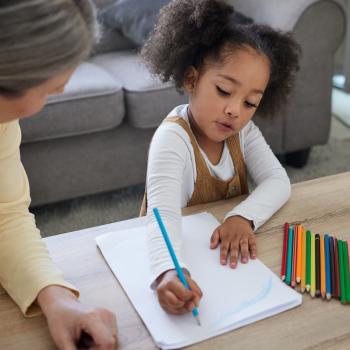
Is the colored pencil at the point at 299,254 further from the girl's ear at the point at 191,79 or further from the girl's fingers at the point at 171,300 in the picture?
the girl's ear at the point at 191,79

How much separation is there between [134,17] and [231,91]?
1.09 metres

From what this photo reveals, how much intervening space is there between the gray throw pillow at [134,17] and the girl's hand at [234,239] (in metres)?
1.22

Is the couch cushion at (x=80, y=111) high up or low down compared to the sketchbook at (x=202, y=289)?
down

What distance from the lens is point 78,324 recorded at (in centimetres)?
64

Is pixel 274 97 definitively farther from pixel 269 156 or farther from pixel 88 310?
pixel 88 310

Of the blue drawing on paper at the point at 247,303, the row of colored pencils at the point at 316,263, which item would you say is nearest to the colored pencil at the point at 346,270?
the row of colored pencils at the point at 316,263

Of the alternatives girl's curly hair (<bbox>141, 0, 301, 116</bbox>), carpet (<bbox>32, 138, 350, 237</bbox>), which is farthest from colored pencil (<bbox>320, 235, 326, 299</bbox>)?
carpet (<bbox>32, 138, 350, 237</bbox>)

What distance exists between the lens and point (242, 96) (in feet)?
3.35

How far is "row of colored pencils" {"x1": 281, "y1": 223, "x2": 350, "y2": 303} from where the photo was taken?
0.72 meters

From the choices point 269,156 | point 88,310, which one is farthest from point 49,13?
point 269,156

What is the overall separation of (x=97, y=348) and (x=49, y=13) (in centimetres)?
38

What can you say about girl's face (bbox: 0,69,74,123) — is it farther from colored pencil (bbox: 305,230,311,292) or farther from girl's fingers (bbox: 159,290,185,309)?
colored pencil (bbox: 305,230,311,292)

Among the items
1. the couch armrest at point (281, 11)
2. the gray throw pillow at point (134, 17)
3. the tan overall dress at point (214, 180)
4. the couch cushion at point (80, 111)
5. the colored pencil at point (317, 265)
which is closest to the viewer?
the colored pencil at point (317, 265)

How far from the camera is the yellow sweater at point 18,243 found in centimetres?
71
